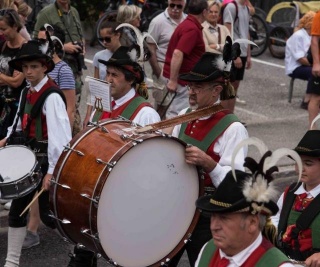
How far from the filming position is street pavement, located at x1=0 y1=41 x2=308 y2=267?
7.26m

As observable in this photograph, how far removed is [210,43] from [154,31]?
0.63 m

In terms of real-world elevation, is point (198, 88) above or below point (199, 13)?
above

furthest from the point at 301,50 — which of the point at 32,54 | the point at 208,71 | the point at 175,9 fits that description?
the point at 208,71

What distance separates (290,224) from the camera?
5.00 meters

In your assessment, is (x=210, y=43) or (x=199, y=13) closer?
(x=199, y=13)

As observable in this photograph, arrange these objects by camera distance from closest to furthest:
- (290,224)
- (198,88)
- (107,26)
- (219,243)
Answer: (219,243)
(290,224)
(198,88)
(107,26)

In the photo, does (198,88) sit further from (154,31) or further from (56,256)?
(154,31)

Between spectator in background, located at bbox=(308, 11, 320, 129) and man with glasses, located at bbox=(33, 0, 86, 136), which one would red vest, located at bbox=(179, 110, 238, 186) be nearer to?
man with glasses, located at bbox=(33, 0, 86, 136)

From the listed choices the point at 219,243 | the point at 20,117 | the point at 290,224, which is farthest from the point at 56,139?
the point at 219,243

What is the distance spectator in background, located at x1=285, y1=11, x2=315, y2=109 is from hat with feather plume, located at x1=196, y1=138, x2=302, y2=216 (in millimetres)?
8147

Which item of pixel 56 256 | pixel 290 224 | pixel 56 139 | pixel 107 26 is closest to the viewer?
pixel 290 224

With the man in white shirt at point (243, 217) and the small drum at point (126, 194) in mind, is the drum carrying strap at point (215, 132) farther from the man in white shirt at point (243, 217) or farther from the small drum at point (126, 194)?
the man in white shirt at point (243, 217)

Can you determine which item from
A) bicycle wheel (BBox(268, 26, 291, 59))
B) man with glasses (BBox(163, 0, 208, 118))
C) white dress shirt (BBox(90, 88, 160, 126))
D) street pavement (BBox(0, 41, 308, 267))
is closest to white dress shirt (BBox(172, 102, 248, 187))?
white dress shirt (BBox(90, 88, 160, 126))

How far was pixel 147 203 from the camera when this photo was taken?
5.20m
